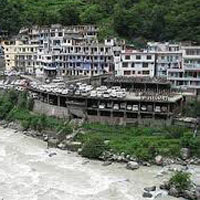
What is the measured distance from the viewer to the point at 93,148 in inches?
1164

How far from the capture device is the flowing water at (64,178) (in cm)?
2425

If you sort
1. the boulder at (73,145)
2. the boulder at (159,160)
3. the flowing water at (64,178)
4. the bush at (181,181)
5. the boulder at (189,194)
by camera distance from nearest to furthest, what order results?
the boulder at (189,194) → the bush at (181,181) → the flowing water at (64,178) → the boulder at (159,160) → the boulder at (73,145)

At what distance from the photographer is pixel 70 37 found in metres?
47.2

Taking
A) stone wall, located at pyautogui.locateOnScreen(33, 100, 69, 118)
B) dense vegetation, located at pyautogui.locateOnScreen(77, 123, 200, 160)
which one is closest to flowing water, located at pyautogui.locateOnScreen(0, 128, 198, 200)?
dense vegetation, located at pyautogui.locateOnScreen(77, 123, 200, 160)

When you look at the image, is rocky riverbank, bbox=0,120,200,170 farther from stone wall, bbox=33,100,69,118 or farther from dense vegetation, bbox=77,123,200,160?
stone wall, bbox=33,100,69,118

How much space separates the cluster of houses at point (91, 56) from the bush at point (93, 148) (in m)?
11.1

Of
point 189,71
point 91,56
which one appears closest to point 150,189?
point 189,71

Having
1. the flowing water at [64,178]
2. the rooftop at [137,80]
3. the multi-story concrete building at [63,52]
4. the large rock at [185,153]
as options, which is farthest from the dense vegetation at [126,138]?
the multi-story concrete building at [63,52]

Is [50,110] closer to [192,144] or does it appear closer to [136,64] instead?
[136,64]

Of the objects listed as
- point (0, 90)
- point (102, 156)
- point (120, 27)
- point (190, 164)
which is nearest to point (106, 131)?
point (102, 156)

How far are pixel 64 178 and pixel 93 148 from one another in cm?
354

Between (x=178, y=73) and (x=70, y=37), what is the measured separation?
13710mm

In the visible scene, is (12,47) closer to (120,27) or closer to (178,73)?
(120,27)

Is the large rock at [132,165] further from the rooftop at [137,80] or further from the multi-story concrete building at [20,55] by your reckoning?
the multi-story concrete building at [20,55]
